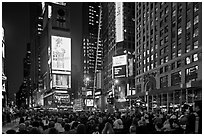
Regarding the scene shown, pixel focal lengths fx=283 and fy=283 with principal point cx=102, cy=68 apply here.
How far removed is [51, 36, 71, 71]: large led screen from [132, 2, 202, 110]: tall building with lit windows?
5579 centimetres

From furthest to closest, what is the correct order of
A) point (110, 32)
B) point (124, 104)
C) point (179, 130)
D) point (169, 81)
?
1. point (110, 32)
2. point (124, 104)
3. point (169, 81)
4. point (179, 130)

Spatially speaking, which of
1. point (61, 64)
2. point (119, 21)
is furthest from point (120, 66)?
point (61, 64)

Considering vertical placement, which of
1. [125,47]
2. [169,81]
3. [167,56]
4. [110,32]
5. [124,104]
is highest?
[110,32]

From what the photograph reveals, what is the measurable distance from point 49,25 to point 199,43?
11428 centimetres

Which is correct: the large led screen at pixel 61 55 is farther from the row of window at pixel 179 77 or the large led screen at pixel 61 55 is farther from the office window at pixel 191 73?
the office window at pixel 191 73

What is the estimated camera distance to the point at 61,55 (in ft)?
488

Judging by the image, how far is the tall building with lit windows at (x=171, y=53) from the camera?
205 feet

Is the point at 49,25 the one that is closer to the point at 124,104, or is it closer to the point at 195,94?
the point at 124,104

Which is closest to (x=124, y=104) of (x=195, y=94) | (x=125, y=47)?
(x=125, y=47)

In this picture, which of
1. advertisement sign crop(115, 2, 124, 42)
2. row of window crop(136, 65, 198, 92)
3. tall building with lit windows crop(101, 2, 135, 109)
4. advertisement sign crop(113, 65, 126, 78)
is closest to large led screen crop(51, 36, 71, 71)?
tall building with lit windows crop(101, 2, 135, 109)

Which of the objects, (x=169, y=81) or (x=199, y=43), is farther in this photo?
(x=169, y=81)

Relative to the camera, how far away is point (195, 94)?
203ft

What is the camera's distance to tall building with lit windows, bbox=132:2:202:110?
62.6 meters

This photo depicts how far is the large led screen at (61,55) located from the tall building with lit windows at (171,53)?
55789mm
